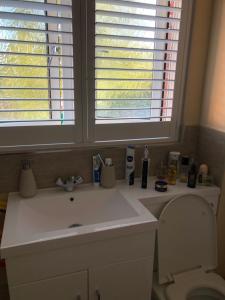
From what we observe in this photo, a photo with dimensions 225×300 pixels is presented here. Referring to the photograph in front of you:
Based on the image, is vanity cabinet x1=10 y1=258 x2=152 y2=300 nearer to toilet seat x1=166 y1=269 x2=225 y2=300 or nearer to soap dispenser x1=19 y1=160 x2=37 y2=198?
toilet seat x1=166 y1=269 x2=225 y2=300

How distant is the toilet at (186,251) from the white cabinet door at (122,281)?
7.2 inches

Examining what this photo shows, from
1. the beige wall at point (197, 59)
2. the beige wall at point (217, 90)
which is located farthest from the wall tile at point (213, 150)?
the beige wall at point (197, 59)

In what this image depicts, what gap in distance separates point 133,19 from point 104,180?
83cm

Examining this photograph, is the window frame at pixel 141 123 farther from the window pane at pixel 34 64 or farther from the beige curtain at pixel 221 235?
the beige curtain at pixel 221 235

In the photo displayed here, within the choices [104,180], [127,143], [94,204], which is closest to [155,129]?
[127,143]

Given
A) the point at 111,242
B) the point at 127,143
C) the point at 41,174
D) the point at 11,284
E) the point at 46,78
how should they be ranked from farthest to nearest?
the point at 127,143 → the point at 41,174 → the point at 46,78 → the point at 111,242 → the point at 11,284

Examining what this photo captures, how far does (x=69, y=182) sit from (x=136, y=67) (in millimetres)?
692

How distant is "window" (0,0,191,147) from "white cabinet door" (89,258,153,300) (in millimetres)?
630

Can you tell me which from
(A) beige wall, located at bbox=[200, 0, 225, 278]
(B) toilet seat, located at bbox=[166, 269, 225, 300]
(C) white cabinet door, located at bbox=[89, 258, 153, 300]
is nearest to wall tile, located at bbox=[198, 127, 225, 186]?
(A) beige wall, located at bbox=[200, 0, 225, 278]

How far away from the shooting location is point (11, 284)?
35.9 inches

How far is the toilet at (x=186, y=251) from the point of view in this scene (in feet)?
4.22

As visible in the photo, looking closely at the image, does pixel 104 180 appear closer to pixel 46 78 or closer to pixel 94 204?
pixel 94 204

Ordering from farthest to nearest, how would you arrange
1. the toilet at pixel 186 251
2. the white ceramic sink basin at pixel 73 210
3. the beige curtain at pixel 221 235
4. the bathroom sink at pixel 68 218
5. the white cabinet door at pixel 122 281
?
the beige curtain at pixel 221 235, the toilet at pixel 186 251, the white ceramic sink basin at pixel 73 210, the white cabinet door at pixel 122 281, the bathroom sink at pixel 68 218

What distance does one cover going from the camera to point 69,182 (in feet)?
4.22
